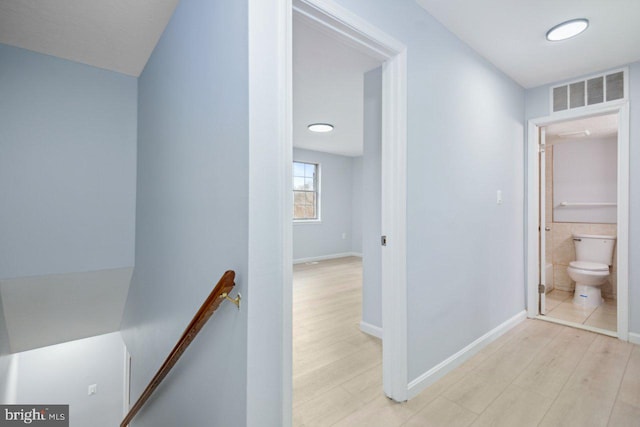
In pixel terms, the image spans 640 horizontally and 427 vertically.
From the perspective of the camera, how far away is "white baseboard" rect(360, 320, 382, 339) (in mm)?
2709

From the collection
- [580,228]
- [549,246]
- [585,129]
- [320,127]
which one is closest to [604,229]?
[580,228]

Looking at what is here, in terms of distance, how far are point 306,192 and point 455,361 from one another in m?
4.81

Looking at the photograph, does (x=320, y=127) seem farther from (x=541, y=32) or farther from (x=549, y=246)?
(x=549, y=246)

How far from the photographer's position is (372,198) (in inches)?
108

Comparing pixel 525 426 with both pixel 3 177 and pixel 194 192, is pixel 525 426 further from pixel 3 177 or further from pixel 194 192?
pixel 3 177

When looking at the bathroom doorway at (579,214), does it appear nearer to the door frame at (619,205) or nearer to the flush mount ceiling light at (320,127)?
the door frame at (619,205)

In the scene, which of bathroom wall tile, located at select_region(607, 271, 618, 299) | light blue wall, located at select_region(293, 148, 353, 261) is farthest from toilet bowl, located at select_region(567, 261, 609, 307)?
light blue wall, located at select_region(293, 148, 353, 261)

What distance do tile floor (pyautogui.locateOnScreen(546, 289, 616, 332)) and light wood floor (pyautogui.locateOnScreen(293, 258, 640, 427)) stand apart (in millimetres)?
329

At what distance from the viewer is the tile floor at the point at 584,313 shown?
295 cm

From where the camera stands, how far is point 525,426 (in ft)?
5.11

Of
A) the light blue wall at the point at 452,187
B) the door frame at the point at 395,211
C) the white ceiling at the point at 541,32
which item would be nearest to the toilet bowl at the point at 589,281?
the light blue wall at the point at 452,187

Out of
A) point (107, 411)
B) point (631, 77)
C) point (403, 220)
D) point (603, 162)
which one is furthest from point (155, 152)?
point (603, 162)

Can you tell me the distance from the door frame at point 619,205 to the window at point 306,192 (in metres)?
4.20

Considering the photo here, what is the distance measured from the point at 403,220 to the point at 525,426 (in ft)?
4.15
